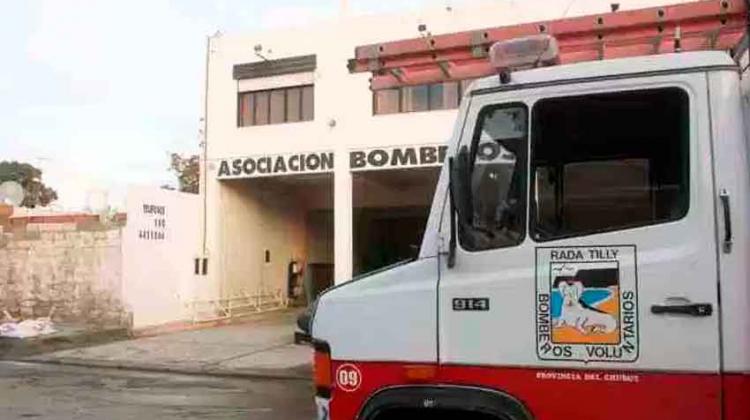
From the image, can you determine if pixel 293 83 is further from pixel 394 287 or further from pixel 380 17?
pixel 394 287

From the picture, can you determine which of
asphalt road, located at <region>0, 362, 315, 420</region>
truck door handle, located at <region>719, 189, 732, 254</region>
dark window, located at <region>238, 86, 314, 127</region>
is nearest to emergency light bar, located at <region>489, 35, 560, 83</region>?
truck door handle, located at <region>719, 189, 732, 254</region>

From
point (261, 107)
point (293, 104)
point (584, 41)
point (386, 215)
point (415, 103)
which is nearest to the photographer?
point (584, 41)

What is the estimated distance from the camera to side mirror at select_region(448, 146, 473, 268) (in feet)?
12.5

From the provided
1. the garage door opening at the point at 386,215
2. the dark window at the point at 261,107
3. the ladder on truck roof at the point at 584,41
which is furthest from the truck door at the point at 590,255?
the garage door opening at the point at 386,215

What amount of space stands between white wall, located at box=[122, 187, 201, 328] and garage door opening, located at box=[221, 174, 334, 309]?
1.53 metres

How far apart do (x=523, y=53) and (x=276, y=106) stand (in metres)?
22.2

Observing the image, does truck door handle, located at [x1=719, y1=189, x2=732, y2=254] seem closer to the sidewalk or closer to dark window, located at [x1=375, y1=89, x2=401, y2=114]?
the sidewalk

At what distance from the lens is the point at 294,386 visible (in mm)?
13703

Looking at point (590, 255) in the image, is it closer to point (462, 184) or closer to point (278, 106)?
point (462, 184)

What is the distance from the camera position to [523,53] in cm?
417

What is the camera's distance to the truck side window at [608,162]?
3732mm

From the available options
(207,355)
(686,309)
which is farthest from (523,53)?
(207,355)

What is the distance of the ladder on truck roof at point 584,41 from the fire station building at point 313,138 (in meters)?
15.9

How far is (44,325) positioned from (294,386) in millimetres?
9622
